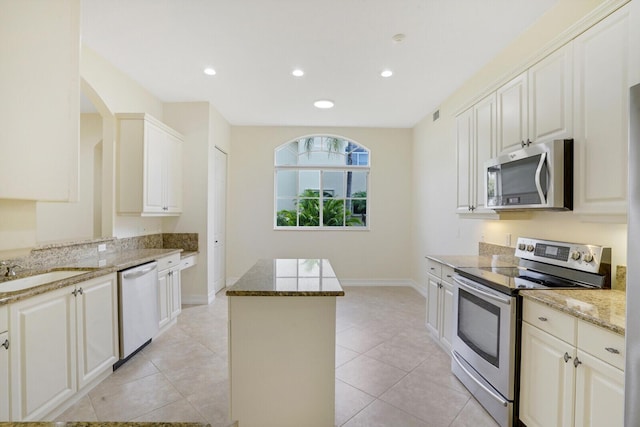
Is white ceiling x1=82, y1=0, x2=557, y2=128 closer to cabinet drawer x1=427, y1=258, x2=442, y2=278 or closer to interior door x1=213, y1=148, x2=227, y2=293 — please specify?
interior door x1=213, y1=148, x2=227, y2=293

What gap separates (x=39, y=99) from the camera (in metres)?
1.81

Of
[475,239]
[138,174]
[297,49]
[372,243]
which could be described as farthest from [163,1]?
[372,243]


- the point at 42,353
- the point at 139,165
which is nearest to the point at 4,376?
the point at 42,353

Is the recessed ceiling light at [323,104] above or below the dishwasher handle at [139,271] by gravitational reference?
above

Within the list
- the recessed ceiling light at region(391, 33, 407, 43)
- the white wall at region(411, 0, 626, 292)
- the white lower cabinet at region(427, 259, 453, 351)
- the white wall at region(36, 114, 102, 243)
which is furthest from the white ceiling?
the white lower cabinet at region(427, 259, 453, 351)

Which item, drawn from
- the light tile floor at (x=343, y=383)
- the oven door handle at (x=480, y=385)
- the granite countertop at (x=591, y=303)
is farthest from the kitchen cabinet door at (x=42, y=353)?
the granite countertop at (x=591, y=303)

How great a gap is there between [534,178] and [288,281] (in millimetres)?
1799

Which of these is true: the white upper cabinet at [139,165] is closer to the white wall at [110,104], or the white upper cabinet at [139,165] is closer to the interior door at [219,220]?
the white wall at [110,104]

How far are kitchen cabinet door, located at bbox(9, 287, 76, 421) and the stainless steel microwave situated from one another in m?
3.25

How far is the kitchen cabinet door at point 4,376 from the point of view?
1669mm

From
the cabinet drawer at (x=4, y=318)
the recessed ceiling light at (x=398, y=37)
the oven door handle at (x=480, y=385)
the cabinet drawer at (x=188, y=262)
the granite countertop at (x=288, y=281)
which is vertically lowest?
the oven door handle at (x=480, y=385)

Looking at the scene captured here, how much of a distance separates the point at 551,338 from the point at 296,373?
143 centimetres

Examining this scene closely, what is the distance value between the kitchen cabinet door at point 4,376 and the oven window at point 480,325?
291 centimetres

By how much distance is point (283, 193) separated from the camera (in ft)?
19.3
